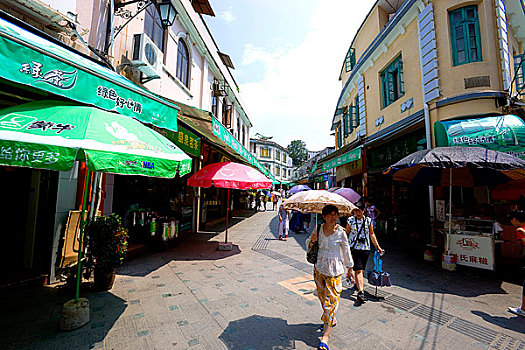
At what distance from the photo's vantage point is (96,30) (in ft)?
18.5

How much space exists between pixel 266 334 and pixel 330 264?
4.19 feet

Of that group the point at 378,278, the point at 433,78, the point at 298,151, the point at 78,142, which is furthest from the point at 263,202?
the point at 298,151

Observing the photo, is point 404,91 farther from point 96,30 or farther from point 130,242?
point 130,242

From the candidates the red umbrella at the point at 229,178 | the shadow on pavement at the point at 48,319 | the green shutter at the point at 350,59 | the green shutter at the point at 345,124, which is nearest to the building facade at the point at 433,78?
the green shutter at the point at 350,59

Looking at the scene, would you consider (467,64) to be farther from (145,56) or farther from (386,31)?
(145,56)

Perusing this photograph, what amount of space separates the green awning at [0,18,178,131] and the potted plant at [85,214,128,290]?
2.00 meters

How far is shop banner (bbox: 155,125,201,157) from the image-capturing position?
6.79 metres

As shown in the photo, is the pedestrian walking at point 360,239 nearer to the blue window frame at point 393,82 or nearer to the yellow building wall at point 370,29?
the blue window frame at point 393,82

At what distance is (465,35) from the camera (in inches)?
306

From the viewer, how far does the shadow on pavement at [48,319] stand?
2913 mm

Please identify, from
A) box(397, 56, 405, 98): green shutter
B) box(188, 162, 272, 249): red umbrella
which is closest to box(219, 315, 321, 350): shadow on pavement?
box(188, 162, 272, 249): red umbrella

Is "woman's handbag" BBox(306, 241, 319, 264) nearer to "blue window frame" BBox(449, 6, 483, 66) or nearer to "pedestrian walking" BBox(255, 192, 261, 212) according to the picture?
"blue window frame" BBox(449, 6, 483, 66)

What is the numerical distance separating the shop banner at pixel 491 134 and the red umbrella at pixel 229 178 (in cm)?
565

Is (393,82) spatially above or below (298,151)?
below
